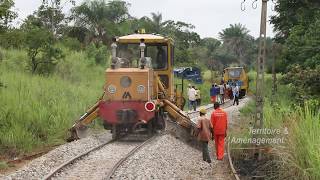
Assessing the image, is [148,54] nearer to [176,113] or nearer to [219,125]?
[176,113]

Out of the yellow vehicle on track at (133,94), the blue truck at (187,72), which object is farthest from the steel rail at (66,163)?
the blue truck at (187,72)

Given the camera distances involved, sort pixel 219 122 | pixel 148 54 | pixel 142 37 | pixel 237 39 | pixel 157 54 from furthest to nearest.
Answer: pixel 237 39 → pixel 157 54 → pixel 148 54 → pixel 142 37 → pixel 219 122

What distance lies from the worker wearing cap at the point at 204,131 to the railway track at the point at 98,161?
189 centimetres

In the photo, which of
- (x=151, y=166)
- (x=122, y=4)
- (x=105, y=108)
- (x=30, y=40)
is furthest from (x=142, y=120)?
(x=122, y=4)

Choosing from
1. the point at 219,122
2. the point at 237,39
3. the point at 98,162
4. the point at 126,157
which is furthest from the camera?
the point at 237,39

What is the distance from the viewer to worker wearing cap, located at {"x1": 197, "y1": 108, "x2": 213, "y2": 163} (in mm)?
13312

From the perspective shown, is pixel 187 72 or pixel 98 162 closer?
pixel 98 162

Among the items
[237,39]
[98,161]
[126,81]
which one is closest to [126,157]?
[98,161]

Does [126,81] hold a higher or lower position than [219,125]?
higher

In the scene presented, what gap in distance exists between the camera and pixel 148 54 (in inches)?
721

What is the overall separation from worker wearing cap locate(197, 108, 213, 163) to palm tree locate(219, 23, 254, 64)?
9127 centimetres

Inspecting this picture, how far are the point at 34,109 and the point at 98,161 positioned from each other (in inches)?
203

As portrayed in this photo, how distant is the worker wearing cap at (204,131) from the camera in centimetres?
1331

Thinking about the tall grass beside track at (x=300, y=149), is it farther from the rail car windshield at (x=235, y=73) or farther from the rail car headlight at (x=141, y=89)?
→ the rail car windshield at (x=235, y=73)
